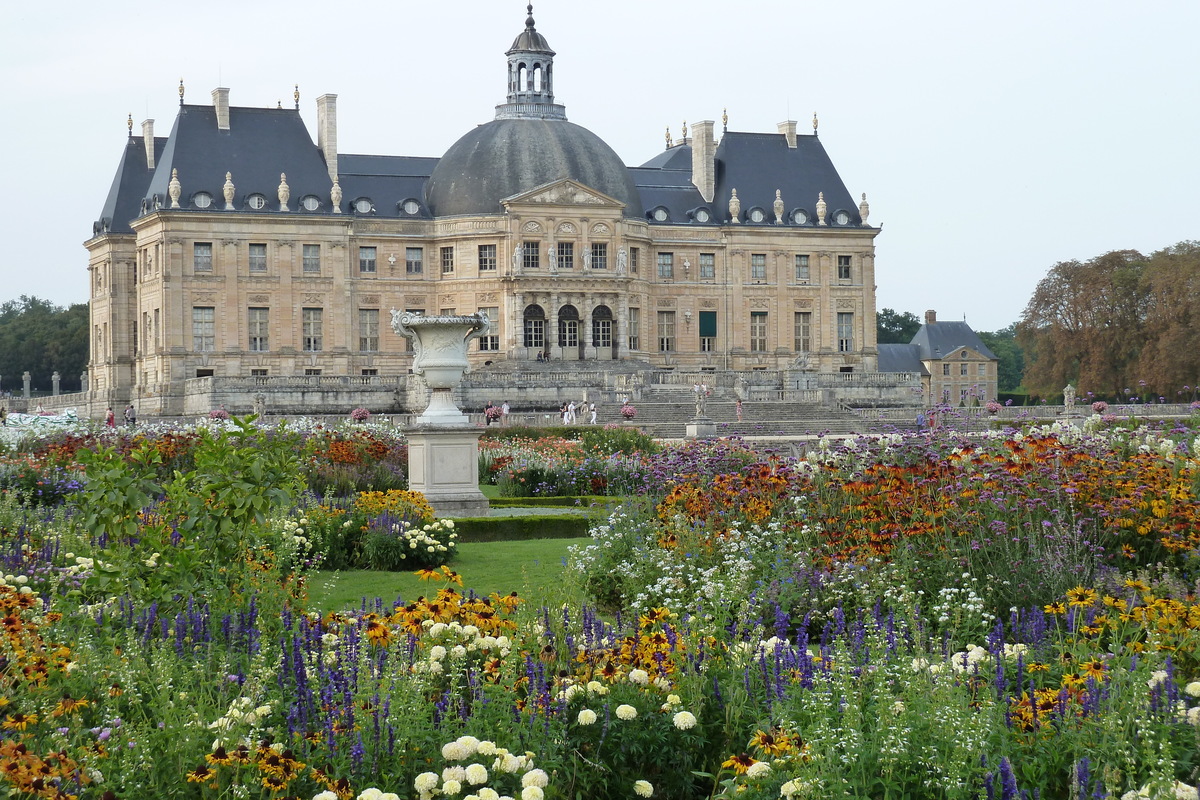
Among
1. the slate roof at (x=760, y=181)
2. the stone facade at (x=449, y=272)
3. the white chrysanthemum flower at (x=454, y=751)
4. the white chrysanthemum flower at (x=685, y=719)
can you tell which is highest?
the slate roof at (x=760, y=181)

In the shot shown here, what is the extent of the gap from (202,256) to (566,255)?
14396 mm

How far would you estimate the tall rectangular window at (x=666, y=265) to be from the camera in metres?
62.4

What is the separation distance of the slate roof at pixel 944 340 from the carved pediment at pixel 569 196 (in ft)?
133

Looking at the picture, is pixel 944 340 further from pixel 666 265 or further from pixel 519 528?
pixel 519 528

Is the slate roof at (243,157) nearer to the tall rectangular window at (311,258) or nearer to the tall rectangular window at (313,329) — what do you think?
the tall rectangular window at (311,258)

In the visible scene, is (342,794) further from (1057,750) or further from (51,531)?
(51,531)

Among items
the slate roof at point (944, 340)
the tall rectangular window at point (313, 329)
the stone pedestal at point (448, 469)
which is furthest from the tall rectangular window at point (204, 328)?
the slate roof at point (944, 340)

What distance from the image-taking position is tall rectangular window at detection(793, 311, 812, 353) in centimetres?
6359

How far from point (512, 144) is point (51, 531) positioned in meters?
48.8

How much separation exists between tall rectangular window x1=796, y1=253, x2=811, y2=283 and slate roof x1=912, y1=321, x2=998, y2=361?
32077 millimetres

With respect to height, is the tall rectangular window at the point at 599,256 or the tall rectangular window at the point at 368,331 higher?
the tall rectangular window at the point at 599,256

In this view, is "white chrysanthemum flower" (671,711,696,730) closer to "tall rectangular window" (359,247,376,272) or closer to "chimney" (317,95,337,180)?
"tall rectangular window" (359,247,376,272)

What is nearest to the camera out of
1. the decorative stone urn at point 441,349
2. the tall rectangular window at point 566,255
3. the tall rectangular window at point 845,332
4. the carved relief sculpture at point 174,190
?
the decorative stone urn at point 441,349

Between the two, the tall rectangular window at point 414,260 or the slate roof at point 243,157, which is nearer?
the slate roof at point 243,157
